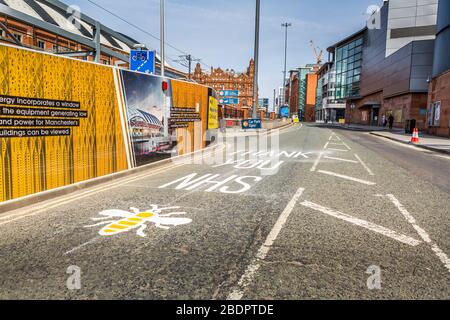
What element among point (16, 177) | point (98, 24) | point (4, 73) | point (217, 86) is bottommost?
point (16, 177)

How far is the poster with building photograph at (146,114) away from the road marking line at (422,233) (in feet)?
21.6

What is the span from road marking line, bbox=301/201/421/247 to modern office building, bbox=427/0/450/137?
999 inches

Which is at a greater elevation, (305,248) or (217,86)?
(217,86)

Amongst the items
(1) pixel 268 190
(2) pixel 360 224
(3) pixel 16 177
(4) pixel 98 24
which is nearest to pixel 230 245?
(2) pixel 360 224

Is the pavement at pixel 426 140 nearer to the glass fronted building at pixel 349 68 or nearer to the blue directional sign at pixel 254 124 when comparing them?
the blue directional sign at pixel 254 124

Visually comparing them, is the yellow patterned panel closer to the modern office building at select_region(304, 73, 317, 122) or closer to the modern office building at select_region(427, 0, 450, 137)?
the modern office building at select_region(427, 0, 450, 137)

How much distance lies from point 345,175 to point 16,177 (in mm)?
7568

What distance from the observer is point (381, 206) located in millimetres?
5484

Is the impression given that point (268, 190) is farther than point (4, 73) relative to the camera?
Yes

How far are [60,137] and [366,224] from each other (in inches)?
228

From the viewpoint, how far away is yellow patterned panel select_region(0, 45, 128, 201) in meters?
5.25

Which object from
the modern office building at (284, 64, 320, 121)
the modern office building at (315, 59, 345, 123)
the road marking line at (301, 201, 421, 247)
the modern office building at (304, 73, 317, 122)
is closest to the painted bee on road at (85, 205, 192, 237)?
the road marking line at (301, 201, 421, 247)

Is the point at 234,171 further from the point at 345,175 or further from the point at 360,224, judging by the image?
the point at 360,224

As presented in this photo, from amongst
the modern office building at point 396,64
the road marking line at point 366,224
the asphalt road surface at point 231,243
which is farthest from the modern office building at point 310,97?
the road marking line at point 366,224
